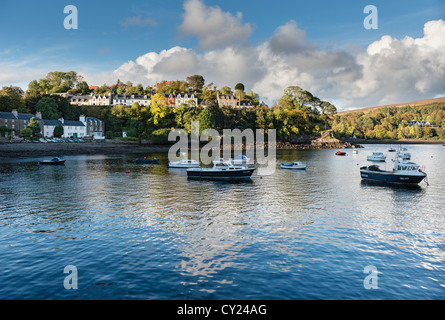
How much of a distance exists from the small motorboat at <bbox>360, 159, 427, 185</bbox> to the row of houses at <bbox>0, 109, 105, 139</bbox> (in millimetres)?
118801

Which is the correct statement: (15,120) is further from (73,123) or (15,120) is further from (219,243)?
(219,243)

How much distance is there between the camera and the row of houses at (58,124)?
116 m

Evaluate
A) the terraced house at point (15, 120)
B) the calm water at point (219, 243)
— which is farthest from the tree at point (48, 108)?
the calm water at point (219, 243)

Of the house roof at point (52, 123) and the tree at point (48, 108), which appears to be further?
the tree at point (48, 108)

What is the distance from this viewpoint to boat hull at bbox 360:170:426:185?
50594 millimetres

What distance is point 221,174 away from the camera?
187 ft

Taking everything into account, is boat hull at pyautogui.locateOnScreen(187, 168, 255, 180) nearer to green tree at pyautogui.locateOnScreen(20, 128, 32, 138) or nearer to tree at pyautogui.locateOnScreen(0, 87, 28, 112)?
green tree at pyautogui.locateOnScreen(20, 128, 32, 138)

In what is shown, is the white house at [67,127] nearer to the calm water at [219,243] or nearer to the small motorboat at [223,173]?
the calm water at [219,243]

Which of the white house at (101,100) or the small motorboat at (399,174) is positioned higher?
the white house at (101,100)

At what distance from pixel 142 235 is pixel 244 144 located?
137325 mm

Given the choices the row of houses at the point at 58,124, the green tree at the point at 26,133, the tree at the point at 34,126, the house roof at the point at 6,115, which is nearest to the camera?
the house roof at the point at 6,115

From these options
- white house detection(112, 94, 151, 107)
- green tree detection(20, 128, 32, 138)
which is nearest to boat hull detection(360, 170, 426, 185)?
green tree detection(20, 128, 32, 138)

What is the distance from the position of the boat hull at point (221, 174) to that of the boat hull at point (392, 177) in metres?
21.3
